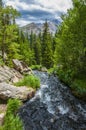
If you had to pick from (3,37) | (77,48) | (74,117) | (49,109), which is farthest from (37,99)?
(3,37)

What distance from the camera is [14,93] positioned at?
20078 millimetres

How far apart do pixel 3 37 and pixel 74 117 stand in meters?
24.1

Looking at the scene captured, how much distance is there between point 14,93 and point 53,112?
352 centimetres

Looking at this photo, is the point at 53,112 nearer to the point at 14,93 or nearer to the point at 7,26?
the point at 14,93

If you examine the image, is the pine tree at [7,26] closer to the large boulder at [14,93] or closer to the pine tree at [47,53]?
the large boulder at [14,93]

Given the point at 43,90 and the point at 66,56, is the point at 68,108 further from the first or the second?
the point at 66,56

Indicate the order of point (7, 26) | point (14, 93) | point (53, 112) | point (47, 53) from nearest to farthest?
1. point (53, 112)
2. point (14, 93)
3. point (7, 26)
4. point (47, 53)

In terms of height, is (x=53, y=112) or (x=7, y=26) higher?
(x=7, y=26)

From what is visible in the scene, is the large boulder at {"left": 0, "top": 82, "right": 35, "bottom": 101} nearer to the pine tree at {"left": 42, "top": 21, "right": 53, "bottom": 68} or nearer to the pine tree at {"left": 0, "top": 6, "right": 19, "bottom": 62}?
the pine tree at {"left": 0, "top": 6, "right": 19, "bottom": 62}

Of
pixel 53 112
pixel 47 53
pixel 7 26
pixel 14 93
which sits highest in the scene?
pixel 7 26

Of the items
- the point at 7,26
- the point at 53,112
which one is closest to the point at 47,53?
the point at 7,26

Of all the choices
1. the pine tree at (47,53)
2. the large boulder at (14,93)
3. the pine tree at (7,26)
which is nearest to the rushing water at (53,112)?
the large boulder at (14,93)

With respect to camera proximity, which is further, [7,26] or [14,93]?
[7,26]

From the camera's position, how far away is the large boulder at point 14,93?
1970 centimetres
